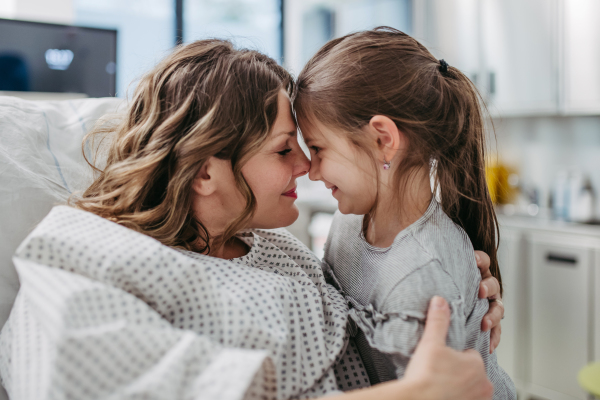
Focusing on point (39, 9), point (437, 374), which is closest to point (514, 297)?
point (437, 374)

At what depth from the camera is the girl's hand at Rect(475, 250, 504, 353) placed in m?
0.98

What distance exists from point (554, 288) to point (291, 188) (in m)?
1.84

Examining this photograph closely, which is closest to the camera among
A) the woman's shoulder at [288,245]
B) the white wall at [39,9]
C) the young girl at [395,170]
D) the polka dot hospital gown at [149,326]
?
the polka dot hospital gown at [149,326]

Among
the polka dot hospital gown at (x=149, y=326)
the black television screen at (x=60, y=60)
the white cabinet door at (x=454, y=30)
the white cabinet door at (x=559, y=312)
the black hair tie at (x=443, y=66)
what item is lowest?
the white cabinet door at (x=559, y=312)

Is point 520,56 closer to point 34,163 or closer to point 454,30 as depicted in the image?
point 454,30

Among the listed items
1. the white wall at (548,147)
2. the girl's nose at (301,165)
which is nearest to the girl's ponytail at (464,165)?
the girl's nose at (301,165)

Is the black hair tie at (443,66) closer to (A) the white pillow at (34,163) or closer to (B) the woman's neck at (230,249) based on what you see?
(B) the woman's neck at (230,249)

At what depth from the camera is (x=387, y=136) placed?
1010mm

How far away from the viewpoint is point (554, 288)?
242 centimetres

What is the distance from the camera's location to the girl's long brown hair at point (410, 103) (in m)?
1.00

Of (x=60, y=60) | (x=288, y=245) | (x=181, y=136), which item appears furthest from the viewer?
(x=60, y=60)

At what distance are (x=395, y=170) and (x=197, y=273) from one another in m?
0.48

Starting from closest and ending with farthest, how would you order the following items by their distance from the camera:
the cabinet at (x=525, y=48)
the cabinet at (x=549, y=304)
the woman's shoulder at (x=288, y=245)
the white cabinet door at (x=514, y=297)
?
1. the woman's shoulder at (x=288, y=245)
2. the cabinet at (x=549, y=304)
3. the cabinet at (x=525, y=48)
4. the white cabinet door at (x=514, y=297)

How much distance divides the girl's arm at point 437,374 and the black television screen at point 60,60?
176 centimetres
